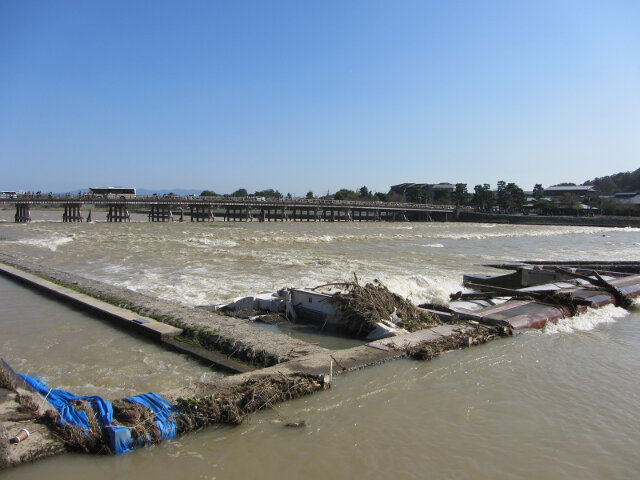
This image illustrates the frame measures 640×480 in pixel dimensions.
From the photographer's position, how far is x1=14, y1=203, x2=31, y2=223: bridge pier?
60494mm

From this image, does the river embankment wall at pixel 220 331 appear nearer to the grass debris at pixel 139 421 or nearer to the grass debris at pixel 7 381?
the grass debris at pixel 139 421

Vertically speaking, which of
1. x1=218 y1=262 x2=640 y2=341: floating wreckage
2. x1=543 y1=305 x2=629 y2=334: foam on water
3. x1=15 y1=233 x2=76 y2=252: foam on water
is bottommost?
x1=15 y1=233 x2=76 y2=252: foam on water

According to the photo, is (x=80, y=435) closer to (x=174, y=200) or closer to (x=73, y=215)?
(x=73, y=215)

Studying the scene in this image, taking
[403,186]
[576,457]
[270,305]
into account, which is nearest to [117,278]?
[270,305]

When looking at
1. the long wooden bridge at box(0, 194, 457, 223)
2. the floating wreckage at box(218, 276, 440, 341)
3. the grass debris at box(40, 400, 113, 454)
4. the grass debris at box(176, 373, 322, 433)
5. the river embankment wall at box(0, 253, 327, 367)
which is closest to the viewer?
the grass debris at box(40, 400, 113, 454)

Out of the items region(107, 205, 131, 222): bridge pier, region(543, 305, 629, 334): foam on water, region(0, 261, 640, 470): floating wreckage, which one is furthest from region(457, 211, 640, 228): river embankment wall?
region(543, 305, 629, 334): foam on water

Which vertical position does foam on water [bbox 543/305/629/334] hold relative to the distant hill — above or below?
below

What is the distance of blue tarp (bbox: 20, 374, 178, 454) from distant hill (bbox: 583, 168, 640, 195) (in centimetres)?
18583

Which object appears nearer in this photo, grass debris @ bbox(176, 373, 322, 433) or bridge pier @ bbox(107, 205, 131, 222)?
grass debris @ bbox(176, 373, 322, 433)

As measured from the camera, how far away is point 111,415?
4.97 meters

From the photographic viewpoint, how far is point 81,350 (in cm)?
827

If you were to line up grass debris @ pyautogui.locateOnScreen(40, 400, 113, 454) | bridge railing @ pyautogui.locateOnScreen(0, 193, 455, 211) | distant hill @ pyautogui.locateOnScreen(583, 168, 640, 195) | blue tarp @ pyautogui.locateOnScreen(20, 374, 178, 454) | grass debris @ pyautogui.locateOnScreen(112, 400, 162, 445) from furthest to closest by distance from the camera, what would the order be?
1. distant hill @ pyautogui.locateOnScreen(583, 168, 640, 195)
2. bridge railing @ pyautogui.locateOnScreen(0, 193, 455, 211)
3. grass debris @ pyautogui.locateOnScreen(112, 400, 162, 445)
4. blue tarp @ pyautogui.locateOnScreen(20, 374, 178, 454)
5. grass debris @ pyautogui.locateOnScreen(40, 400, 113, 454)

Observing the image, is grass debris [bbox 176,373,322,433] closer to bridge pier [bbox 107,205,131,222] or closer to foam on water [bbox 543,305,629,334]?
foam on water [bbox 543,305,629,334]

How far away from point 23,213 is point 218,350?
6664cm
